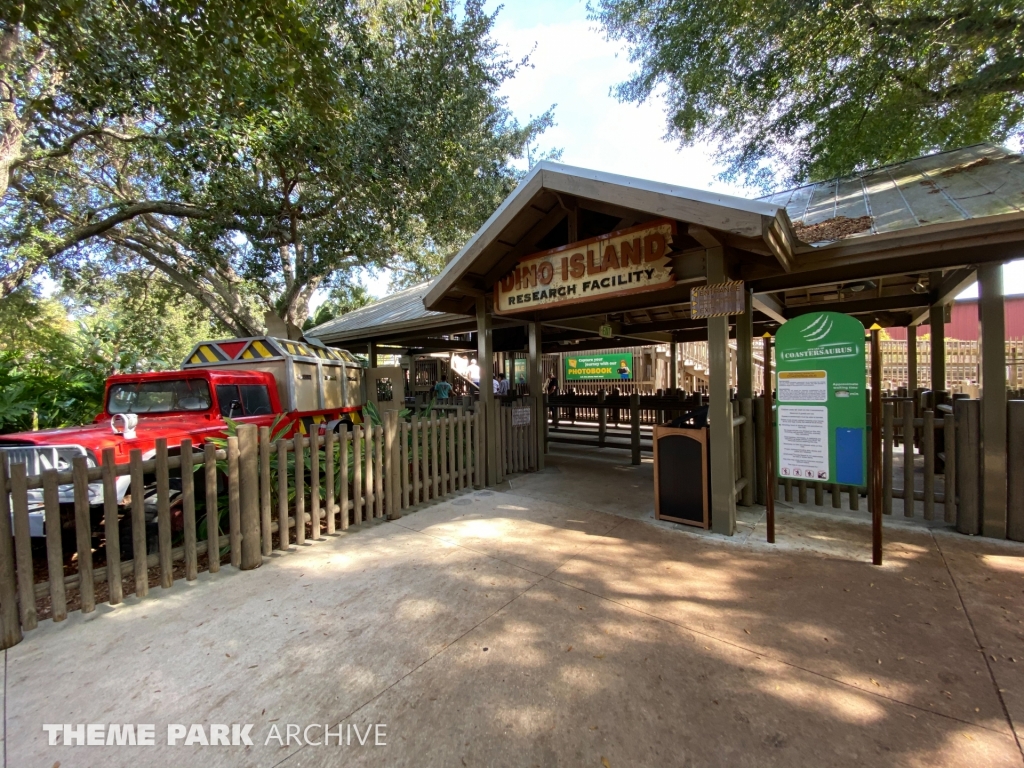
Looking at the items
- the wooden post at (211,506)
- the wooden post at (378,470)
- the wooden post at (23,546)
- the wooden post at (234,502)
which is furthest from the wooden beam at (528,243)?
the wooden post at (23,546)

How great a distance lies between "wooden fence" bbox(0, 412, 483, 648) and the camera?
290cm

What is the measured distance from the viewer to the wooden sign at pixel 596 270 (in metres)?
4.71

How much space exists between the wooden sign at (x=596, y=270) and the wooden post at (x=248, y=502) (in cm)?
360

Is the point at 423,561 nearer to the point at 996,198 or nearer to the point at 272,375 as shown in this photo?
the point at 272,375

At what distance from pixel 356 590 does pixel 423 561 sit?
662 mm

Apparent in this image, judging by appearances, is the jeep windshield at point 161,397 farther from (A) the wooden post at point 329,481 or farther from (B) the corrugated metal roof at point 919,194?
(B) the corrugated metal roof at point 919,194

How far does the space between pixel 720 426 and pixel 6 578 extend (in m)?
5.61

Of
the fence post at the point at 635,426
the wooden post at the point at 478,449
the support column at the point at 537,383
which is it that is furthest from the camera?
the fence post at the point at 635,426

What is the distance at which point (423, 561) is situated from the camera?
3.94 metres

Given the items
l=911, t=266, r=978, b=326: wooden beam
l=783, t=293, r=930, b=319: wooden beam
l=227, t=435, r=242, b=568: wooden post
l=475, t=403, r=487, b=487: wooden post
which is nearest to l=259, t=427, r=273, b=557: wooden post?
l=227, t=435, r=242, b=568: wooden post

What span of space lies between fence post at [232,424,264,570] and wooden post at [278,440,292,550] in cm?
20

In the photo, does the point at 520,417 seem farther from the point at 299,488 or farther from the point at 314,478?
the point at 299,488

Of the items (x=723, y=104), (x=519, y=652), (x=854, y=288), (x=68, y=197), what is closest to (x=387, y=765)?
(x=519, y=652)

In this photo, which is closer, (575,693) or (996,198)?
(575,693)
